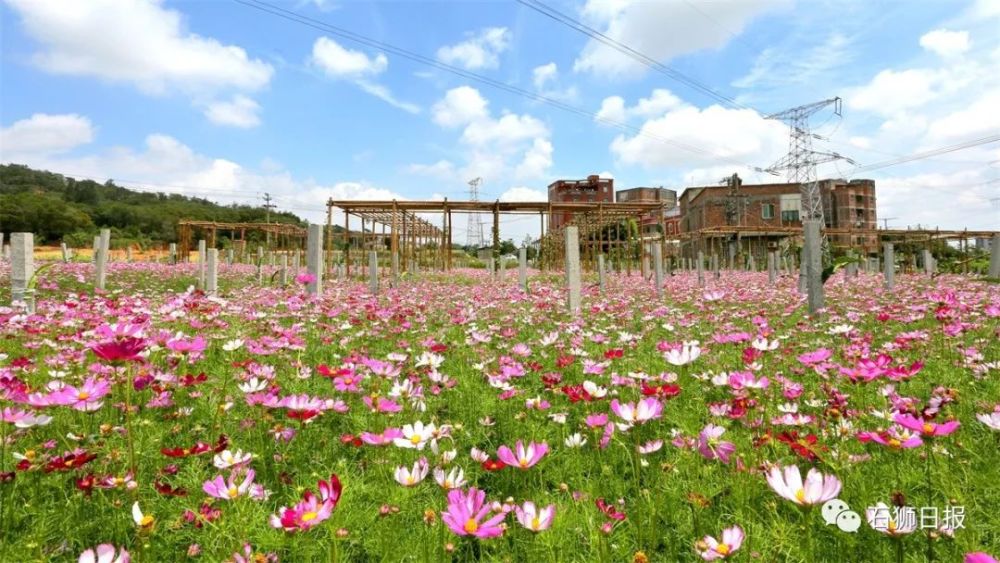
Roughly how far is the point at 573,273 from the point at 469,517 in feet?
18.3

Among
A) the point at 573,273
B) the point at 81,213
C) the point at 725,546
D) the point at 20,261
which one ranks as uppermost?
the point at 81,213

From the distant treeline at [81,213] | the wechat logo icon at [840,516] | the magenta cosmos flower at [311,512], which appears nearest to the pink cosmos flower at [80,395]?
the magenta cosmos flower at [311,512]

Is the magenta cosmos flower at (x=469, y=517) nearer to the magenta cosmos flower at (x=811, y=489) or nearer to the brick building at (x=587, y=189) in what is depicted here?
the magenta cosmos flower at (x=811, y=489)

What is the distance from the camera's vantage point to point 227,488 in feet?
4.17

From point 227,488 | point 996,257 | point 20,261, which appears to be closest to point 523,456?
point 227,488

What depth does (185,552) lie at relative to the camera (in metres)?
1.29

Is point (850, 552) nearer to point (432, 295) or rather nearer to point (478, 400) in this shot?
point (478, 400)

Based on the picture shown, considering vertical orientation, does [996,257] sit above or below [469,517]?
above

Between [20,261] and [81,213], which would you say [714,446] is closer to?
[20,261]

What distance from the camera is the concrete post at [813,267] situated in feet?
17.4

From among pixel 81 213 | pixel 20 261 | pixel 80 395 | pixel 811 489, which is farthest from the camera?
pixel 81 213

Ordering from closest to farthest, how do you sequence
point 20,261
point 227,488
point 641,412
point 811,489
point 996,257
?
point 811,489 → point 227,488 → point 641,412 → point 20,261 → point 996,257

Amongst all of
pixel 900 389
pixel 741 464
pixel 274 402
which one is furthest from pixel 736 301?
pixel 274 402

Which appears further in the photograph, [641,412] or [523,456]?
[641,412]
